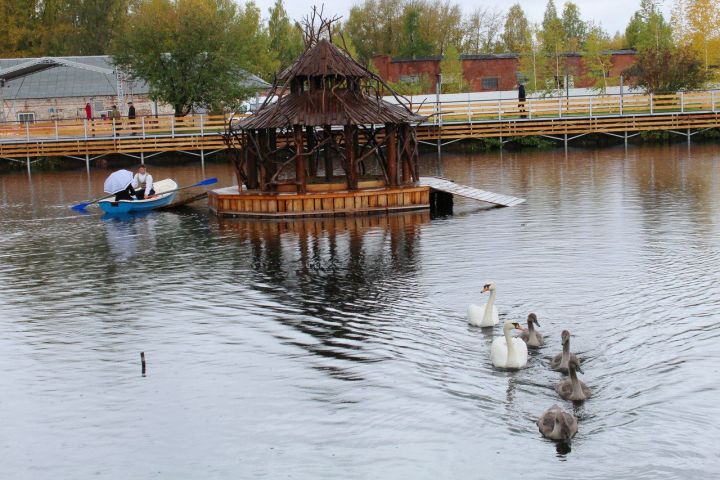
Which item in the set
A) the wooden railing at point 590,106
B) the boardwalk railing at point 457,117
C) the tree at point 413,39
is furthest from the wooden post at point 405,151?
the tree at point 413,39

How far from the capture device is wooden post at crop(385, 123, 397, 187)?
111 ft

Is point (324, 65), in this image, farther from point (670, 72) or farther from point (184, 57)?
point (670, 72)

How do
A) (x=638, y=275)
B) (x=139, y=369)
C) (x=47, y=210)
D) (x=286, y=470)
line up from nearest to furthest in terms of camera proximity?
(x=286, y=470) → (x=139, y=369) → (x=638, y=275) → (x=47, y=210)

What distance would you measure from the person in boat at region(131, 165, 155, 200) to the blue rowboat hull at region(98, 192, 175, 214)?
1.11 ft

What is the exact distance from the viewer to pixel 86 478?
1298cm

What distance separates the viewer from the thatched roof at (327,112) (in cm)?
3272

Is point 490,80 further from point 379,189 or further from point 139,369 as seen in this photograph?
point 139,369

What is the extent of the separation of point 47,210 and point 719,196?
24573 millimetres

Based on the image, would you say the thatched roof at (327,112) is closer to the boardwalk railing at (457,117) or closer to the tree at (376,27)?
the boardwalk railing at (457,117)

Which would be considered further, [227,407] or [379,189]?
[379,189]

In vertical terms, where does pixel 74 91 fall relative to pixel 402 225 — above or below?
above

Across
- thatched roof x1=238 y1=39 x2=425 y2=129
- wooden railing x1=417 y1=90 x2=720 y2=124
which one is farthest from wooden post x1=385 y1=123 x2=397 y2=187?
wooden railing x1=417 y1=90 x2=720 y2=124

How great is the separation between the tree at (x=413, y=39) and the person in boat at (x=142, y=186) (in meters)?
66.1

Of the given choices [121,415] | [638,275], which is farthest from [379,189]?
[121,415]
